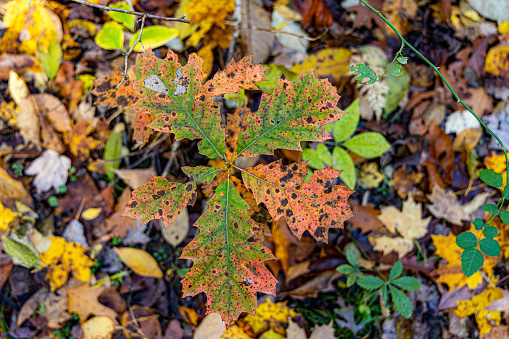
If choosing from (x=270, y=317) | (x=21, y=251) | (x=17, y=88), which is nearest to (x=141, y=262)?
(x=21, y=251)

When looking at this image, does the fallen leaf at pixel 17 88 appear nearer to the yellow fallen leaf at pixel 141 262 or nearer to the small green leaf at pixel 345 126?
the yellow fallen leaf at pixel 141 262

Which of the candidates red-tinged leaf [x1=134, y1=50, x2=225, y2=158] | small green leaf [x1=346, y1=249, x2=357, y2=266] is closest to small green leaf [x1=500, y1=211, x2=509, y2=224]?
small green leaf [x1=346, y1=249, x2=357, y2=266]

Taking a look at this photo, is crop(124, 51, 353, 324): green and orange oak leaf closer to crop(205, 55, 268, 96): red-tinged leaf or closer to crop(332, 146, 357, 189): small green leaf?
crop(205, 55, 268, 96): red-tinged leaf

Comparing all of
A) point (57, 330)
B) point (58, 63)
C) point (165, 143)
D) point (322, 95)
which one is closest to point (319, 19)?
point (322, 95)

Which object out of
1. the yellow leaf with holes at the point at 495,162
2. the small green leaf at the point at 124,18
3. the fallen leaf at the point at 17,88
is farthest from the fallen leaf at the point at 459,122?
the fallen leaf at the point at 17,88

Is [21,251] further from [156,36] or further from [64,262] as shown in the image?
[156,36]

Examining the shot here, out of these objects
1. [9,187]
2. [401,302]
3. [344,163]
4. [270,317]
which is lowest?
[270,317]

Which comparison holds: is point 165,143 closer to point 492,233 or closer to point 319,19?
point 319,19
